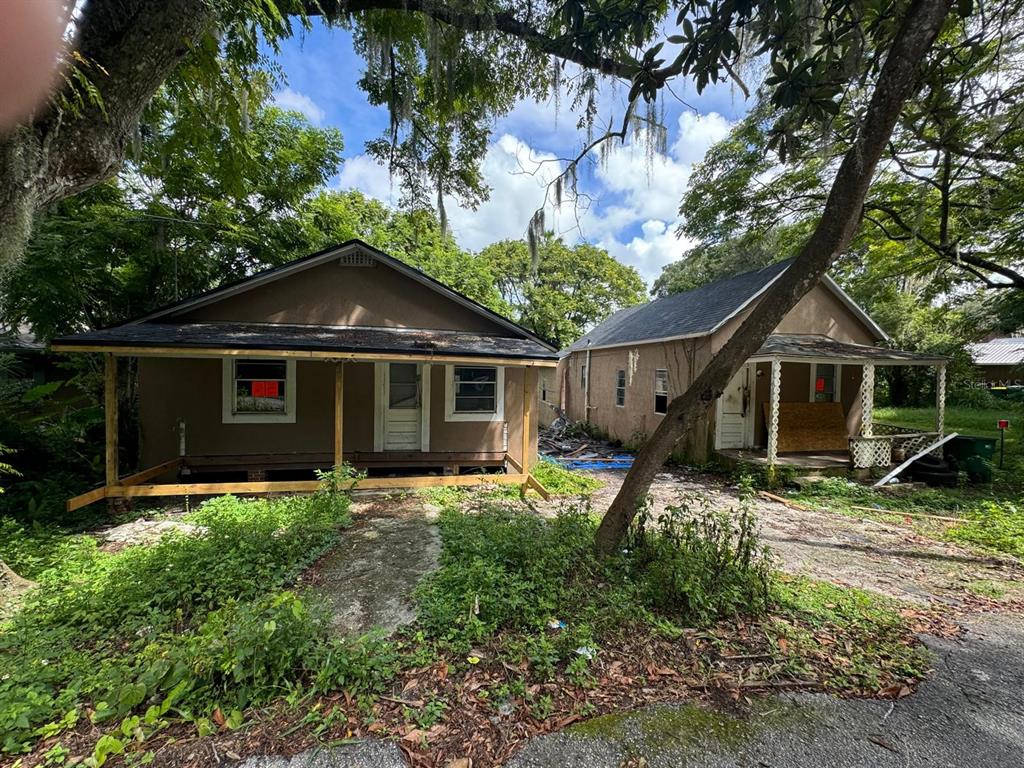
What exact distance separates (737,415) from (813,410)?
1940mm

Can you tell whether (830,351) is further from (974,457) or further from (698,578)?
(698,578)

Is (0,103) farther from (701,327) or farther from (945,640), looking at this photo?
(701,327)

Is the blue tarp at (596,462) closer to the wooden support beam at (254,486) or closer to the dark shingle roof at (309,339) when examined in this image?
the wooden support beam at (254,486)

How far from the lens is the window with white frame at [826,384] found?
1118 centimetres

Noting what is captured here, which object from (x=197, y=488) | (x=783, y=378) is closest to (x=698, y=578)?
(x=197, y=488)

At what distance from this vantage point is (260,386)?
25.7 ft

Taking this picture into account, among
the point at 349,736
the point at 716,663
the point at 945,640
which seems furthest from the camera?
the point at 945,640

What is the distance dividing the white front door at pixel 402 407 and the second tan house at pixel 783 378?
6.60 m

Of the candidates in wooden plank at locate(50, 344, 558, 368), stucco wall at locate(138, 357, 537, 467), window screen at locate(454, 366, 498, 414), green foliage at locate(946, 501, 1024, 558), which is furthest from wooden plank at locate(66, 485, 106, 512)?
green foliage at locate(946, 501, 1024, 558)

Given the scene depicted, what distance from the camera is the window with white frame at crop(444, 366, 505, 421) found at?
870 cm

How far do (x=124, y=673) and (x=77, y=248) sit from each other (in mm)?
8404

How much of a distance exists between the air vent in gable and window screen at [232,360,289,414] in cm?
230

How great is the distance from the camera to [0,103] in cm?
268

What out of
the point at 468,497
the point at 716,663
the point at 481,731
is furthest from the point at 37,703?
the point at 468,497
